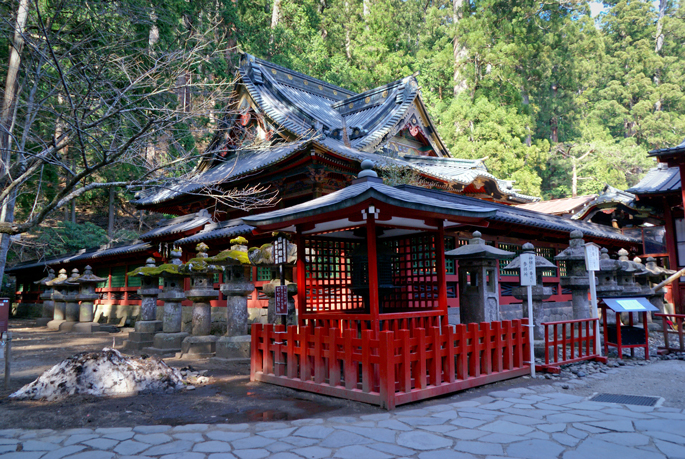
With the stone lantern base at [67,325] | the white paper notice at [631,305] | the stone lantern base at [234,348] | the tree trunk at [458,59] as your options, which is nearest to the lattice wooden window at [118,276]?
the stone lantern base at [67,325]

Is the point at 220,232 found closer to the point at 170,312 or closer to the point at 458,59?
the point at 170,312

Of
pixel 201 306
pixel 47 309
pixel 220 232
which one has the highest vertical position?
pixel 220 232

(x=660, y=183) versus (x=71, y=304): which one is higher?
(x=660, y=183)

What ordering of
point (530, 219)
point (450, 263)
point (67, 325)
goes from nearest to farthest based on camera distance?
point (450, 263) → point (530, 219) → point (67, 325)

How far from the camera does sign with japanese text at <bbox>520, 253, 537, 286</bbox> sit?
7.82m

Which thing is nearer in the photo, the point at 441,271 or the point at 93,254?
the point at 441,271

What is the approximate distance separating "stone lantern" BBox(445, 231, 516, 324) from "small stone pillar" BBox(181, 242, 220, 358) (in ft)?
18.1

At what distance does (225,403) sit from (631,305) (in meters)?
7.48

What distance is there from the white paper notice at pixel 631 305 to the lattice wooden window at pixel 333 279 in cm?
480

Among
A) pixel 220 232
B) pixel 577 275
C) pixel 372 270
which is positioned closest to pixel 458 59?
pixel 220 232

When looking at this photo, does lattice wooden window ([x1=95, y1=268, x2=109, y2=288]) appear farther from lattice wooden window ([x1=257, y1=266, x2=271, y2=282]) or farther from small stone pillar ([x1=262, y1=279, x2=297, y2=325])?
small stone pillar ([x1=262, y1=279, x2=297, y2=325])

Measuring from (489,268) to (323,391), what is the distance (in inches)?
172

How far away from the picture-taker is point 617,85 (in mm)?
38594

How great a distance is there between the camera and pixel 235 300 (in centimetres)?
993
